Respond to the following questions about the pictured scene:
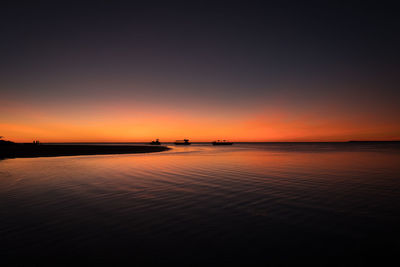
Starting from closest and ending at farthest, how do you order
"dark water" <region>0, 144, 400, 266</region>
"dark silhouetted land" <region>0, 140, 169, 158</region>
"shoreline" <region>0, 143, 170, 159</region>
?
"dark water" <region>0, 144, 400, 266</region>
"shoreline" <region>0, 143, 170, 159</region>
"dark silhouetted land" <region>0, 140, 169, 158</region>

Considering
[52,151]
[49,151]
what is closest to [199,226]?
[52,151]

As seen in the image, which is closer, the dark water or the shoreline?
the dark water

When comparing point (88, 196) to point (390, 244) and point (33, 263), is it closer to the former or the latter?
point (33, 263)

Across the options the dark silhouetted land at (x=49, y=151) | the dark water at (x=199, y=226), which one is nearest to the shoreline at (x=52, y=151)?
the dark silhouetted land at (x=49, y=151)

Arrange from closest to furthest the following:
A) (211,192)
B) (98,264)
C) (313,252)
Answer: (98,264)
(313,252)
(211,192)

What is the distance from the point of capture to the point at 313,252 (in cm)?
573

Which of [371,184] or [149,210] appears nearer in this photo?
[149,210]

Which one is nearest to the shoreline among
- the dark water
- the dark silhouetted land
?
the dark silhouetted land

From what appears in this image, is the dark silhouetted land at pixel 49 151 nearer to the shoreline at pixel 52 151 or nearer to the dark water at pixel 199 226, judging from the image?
the shoreline at pixel 52 151

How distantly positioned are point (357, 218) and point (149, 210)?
9.15m

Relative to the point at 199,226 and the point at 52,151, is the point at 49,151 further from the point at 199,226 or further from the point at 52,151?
the point at 199,226

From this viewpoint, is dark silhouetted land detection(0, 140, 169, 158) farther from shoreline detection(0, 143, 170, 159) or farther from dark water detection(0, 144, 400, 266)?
dark water detection(0, 144, 400, 266)

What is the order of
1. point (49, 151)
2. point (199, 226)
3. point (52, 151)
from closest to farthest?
point (199, 226)
point (52, 151)
point (49, 151)

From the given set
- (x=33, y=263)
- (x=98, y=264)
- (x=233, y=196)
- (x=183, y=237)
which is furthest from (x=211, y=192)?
(x=33, y=263)
